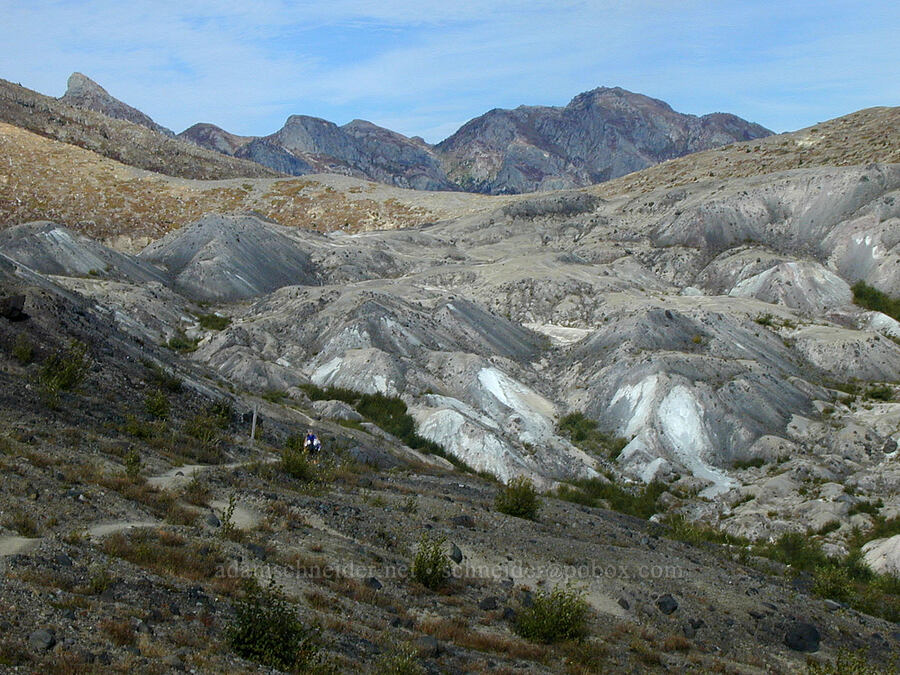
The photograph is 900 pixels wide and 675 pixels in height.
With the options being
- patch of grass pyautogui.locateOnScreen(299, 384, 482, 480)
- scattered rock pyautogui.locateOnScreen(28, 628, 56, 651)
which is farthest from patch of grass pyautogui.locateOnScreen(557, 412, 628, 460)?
scattered rock pyautogui.locateOnScreen(28, 628, 56, 651)

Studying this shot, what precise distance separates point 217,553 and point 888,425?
132 ft

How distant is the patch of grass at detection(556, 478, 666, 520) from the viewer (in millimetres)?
34781

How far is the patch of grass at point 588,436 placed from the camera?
41.9 meters

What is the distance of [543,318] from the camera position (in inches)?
2383

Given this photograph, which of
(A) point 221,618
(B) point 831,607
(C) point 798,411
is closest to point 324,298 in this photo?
(C) point 798,411

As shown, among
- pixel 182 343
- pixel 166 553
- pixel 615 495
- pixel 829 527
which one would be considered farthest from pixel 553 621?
pixel 182 343

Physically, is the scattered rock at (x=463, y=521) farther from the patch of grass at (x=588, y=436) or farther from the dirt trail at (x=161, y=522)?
the patch of grass at (x=588, y=436)

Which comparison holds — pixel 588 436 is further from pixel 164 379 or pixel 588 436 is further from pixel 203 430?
pixel 203 430

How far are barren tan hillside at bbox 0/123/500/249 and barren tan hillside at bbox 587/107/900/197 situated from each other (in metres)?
23.0

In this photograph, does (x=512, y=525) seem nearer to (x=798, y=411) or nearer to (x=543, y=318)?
(x=798, y=411)

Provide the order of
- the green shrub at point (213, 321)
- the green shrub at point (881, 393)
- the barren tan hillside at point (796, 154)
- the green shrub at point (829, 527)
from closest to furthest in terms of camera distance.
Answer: the green shrub at point (829, 527) < the green shrub at point (881, 393) < the green shrub at point (213, 321) < the barren tan hillside at point (796, 154)

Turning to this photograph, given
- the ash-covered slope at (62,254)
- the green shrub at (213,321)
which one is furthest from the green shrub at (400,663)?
the ash-covered slope at (62,254)

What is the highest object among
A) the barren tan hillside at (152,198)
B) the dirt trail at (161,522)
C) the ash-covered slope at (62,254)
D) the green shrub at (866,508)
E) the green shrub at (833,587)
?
the barren tan hillside at (152,198)

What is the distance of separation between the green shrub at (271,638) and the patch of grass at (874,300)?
60768 mm
